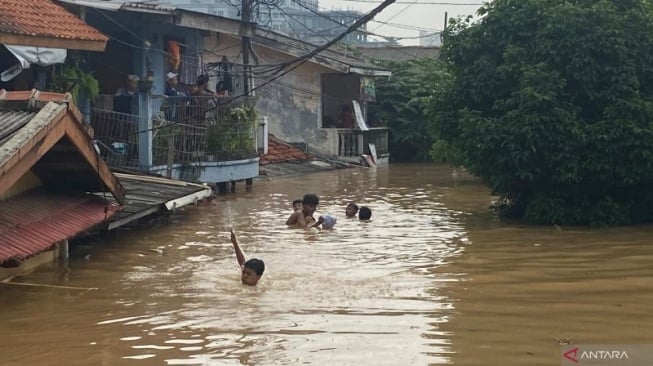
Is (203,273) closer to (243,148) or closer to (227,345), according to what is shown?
(227,345)

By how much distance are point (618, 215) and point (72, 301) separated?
8.94 meters

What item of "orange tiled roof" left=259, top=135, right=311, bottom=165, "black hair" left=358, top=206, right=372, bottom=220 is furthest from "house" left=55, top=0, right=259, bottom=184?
"orange tiled roof" left=259, top=135, right=311, bottom=165

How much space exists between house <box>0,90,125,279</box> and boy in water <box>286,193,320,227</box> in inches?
150

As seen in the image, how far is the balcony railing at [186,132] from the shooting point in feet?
56.9

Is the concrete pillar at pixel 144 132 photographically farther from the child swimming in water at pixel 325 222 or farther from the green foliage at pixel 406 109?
the green foliage at pixel 406 109

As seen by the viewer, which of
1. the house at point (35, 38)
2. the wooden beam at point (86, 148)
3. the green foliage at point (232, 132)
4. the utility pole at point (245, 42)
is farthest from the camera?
the utility pole at point (245, 42)

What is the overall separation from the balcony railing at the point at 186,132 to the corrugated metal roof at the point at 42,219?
583 cm

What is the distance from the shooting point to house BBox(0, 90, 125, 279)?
27.2 feet

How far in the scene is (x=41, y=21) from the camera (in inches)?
543

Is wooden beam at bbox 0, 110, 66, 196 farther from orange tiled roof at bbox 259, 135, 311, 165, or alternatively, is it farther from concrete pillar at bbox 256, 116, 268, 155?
orange tiled roof at bbox 259, 135, 311, 165

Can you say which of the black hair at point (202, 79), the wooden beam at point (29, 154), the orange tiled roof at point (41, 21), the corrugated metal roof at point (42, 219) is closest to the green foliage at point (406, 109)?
the black hair at point (202, 79)

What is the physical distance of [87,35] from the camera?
47.1ft

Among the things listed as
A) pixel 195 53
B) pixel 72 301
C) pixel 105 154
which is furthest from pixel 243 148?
pixel 72 301

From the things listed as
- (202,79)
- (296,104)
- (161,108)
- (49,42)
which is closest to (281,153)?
(296,104)
